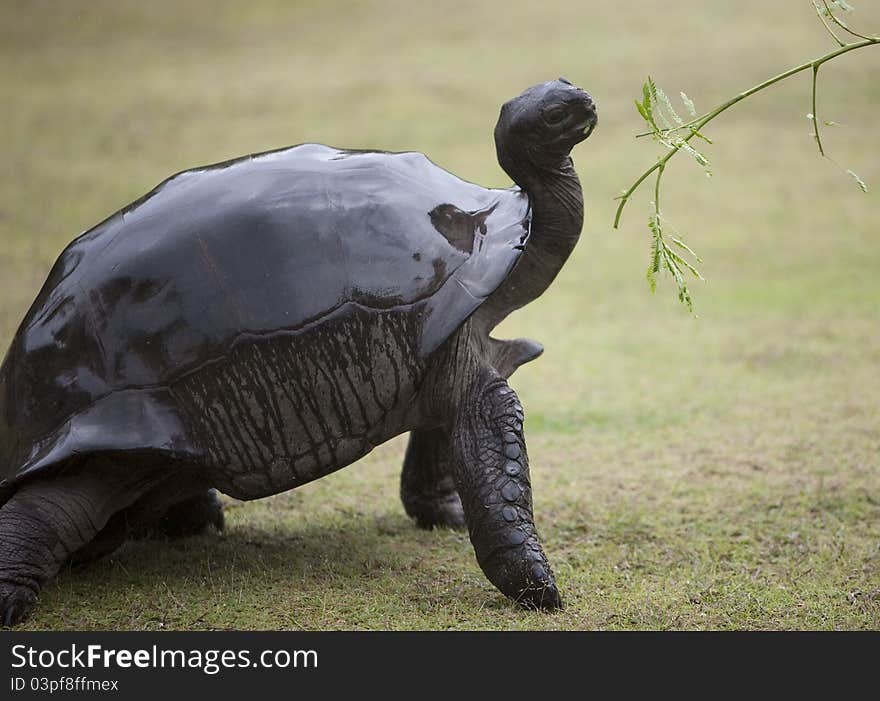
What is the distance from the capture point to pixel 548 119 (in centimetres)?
429

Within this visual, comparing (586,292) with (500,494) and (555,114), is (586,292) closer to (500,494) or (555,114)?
(555,114)

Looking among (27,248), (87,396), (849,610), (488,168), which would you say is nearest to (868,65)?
(488,168)

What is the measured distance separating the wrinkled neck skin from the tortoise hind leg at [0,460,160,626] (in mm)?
1476

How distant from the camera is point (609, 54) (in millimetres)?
16219

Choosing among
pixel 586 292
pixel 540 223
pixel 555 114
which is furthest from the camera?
pixel 586 292

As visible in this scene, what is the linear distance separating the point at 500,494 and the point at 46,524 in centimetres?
153

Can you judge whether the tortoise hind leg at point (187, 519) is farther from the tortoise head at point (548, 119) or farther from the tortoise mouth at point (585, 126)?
the tortoise mouth at point (585, 126)

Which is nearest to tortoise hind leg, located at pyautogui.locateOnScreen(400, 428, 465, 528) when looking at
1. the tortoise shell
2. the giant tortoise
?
the giant tortoise

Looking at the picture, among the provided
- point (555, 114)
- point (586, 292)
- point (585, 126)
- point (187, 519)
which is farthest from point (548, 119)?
point (586, 292)

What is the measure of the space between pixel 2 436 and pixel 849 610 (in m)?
3.02

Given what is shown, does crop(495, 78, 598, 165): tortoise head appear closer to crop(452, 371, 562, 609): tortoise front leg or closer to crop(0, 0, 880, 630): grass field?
crop(452, 371, 562, 609): tortoise front leg

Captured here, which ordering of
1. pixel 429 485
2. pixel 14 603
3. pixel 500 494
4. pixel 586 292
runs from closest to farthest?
pixel 14 603 → pixel 500 494 → pixel 429 485 → pixel 586 292

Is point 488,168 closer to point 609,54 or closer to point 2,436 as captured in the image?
point 609,54

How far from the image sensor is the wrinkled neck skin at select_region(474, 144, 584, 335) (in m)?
4.47
